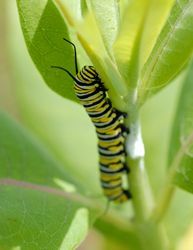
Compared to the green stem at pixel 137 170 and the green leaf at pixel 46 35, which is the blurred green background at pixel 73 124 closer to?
the green stem at pixel 137 170

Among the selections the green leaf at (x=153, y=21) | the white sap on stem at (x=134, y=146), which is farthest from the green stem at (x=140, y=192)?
the green leaf at (x=153, y=21)

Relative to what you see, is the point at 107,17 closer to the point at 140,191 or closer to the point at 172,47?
the point at 172,47

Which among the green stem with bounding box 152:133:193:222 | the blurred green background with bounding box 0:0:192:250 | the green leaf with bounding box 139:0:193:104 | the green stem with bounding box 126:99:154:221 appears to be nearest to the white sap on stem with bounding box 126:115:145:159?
the green stem with bounding box 126:99:154:221

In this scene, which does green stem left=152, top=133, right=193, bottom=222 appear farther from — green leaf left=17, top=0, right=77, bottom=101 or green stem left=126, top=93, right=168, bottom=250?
green leaf left=17, top=0, right=77, bottom=101

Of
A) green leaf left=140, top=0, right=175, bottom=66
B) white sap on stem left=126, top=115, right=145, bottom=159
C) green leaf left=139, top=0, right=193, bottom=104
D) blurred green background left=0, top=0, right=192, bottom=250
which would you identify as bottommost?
blurred green background left=0, top=0, right=192, bottom=250

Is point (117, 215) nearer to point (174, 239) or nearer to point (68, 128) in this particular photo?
point (174, 239)

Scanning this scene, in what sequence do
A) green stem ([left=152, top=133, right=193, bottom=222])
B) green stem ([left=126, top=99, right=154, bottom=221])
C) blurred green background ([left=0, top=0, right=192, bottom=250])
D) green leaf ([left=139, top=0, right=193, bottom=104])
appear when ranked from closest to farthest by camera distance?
1. green leaf ([left=139, top=0, right=193, bottom=104])
2. green stem ([left=126, top=99, right=154, bottom=221])
3. green stem ([left=152, top=133, right=193, bottom=222])
4. blurred green background ([left=0, top=0, right=192, bottom=250])

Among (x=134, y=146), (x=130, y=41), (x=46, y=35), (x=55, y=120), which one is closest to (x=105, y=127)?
(x=134, y=146)
